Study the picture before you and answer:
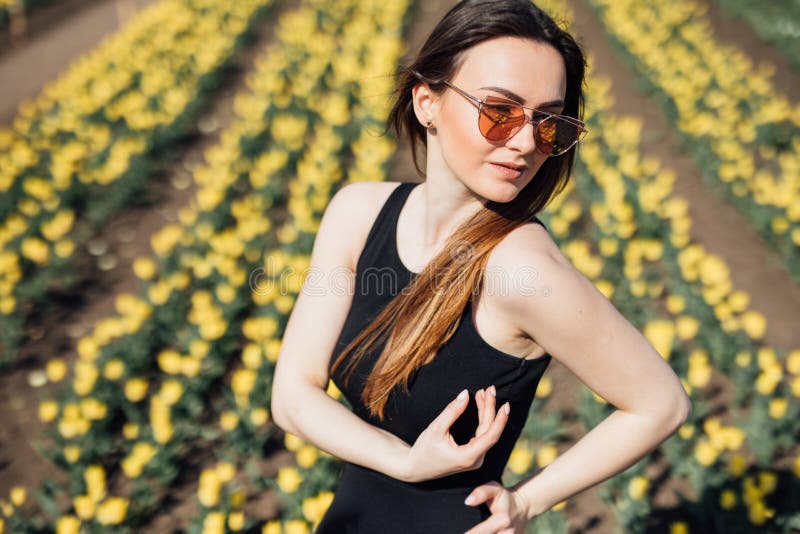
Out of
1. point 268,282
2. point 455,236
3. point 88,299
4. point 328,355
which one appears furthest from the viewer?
point 88,299

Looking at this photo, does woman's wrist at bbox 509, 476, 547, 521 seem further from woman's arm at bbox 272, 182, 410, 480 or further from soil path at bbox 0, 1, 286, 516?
soil path at bbox 0, 1, 286, 516

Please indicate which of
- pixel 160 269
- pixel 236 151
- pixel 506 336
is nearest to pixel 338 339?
pixel 506 336

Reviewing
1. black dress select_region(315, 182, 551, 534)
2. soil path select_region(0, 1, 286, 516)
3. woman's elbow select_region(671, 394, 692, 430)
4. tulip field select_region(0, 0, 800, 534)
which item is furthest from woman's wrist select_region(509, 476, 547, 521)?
soil path select_region(0, 1, 286, 516)

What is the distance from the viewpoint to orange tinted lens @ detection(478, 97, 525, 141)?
1.18 meters

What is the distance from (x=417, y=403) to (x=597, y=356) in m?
0.40

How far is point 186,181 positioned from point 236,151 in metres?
0.66

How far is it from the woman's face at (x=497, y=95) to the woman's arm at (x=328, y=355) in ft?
1.00

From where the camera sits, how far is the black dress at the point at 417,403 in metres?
1.27

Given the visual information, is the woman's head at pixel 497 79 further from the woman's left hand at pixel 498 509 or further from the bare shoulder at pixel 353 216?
the woman's left hand at pixel 498 509

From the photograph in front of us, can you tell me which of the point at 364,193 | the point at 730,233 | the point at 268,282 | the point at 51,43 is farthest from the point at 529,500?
the point at 51,43

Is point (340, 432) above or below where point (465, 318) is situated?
below

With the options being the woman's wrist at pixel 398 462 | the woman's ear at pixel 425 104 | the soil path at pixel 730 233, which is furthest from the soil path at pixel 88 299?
the soil path at pixel 730 233

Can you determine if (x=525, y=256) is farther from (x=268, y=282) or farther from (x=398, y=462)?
(x=268, y=282)

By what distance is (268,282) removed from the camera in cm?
359
